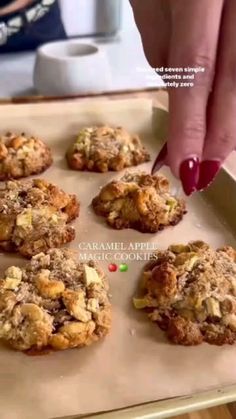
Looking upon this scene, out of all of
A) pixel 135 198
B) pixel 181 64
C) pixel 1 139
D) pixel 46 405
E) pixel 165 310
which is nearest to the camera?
pixel 181 64

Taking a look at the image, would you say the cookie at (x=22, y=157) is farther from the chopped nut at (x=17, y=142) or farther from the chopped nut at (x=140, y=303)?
the chopped nut at (x=140, y=303)

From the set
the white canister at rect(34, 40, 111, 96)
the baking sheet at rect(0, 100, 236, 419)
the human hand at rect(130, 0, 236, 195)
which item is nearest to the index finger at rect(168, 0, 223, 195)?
the human hand at rect(130, 0, 236, 195)

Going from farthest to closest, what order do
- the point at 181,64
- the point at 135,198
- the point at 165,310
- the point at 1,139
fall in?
the point at 1,139, the point at 135,198, the point at 165,310, the point at 181,64

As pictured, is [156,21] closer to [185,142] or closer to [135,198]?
[185,142]

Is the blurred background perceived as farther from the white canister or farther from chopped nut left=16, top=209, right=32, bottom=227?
chopped nut left=16, top=209, right=32, bottom=227

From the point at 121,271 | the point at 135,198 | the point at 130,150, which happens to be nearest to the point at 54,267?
the point at 121,271

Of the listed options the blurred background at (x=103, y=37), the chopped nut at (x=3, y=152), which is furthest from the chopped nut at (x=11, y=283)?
the blurred background at (x=103, y=37)

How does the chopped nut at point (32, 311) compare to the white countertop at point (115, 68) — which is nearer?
the chopped nut at point (32, 311)

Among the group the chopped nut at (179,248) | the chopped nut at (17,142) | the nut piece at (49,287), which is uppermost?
the nut piece at (49,287)
